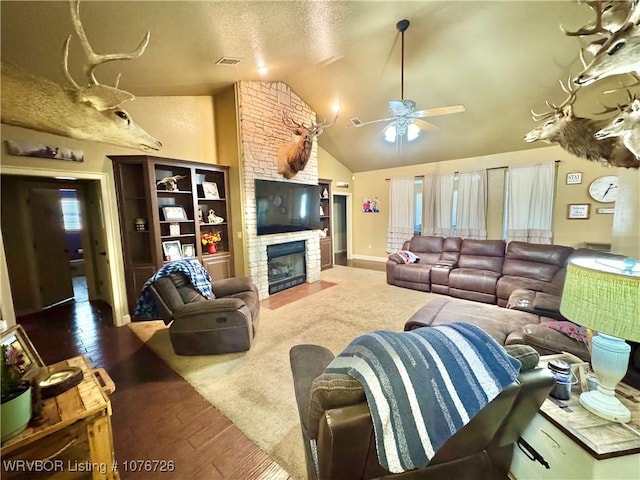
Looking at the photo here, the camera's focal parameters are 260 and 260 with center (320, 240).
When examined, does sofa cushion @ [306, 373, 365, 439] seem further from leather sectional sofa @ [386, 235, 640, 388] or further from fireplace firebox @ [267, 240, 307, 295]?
fireplace firebox @ [267, 240, 307, 295]

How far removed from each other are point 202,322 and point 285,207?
270 centimetres

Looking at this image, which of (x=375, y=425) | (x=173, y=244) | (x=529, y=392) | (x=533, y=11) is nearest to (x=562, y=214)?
(x=533, y=11)

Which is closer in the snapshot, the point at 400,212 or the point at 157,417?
the point at 157,417

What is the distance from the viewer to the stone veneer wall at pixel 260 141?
4.14m

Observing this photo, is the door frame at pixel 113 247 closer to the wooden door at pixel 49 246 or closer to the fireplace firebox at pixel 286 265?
the wooden door at pixel 49 246

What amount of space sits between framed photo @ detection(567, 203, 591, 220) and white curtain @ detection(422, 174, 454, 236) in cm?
207

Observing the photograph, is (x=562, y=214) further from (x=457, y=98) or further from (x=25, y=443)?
(x=25, y=443)

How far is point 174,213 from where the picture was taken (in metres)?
3.87

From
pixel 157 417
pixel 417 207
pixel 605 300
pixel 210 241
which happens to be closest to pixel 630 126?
pixel 605 300

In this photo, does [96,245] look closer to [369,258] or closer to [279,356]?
[279,356]

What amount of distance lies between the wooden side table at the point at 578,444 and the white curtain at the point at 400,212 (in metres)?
5.77

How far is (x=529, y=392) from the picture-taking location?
102cm

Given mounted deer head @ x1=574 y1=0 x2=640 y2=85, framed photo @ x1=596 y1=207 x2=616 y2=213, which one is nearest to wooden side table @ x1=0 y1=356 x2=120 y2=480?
mounted deer head @ x1=574 y1=0 x2=640 y2=85

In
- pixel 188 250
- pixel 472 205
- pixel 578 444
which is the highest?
pixel 472 205
